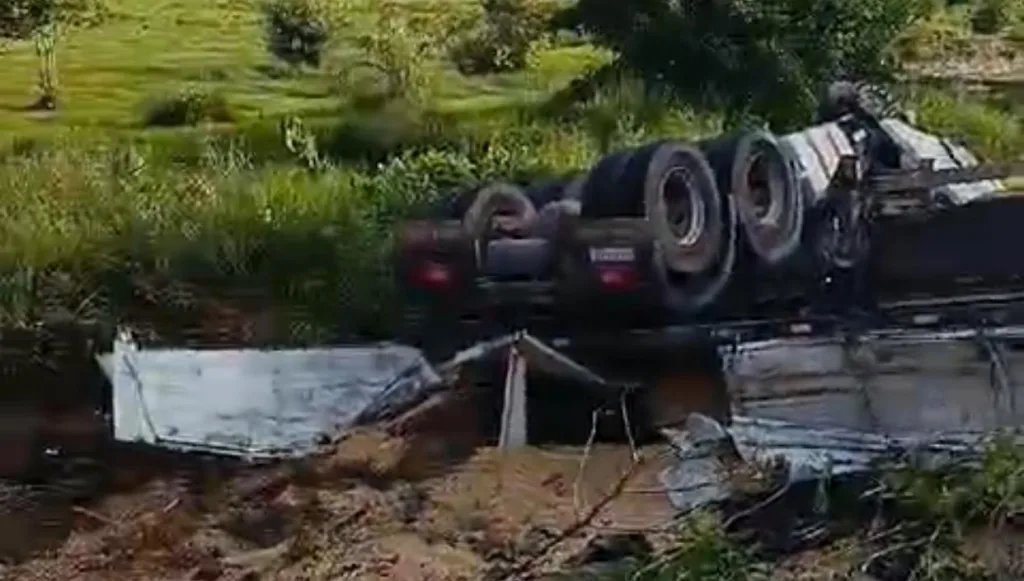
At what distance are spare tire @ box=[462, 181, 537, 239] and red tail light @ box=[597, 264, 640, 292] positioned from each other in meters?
0.47

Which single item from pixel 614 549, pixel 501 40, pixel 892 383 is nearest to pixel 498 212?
pixel 892 383

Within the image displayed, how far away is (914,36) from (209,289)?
7315 millimetres

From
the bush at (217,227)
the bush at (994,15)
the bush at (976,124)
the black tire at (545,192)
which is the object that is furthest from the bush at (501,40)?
the black tire at (545,192)

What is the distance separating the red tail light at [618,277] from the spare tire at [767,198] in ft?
2.06

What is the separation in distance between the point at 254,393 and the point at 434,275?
3.03 ft

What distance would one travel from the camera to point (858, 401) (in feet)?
21.4

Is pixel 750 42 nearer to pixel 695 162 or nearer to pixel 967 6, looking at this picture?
pixel 695 162

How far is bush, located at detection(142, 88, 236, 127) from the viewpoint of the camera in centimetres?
1141

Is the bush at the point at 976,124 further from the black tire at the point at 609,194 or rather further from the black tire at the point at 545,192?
the black tire at the point at 609,194

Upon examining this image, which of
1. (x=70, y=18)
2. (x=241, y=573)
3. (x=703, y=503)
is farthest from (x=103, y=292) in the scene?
(x=70, y=18)

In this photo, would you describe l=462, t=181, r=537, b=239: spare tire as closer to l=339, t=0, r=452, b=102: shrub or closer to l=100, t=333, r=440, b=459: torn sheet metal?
l=100, t=333, r=440, b=459: torn sheet metal

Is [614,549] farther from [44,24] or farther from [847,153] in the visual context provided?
[44,24]

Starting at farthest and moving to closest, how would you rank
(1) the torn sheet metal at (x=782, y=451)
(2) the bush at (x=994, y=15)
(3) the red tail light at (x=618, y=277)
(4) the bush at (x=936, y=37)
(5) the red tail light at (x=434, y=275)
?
(2) the bush at (x=994, y=15) < (4) the bush at (x=936, y=37) < (5) the red tail light at (x=434, y=275) < (3) the red tail light at (x=618, y=277) < (1) the torn sheet metal at (x=782, y=451)

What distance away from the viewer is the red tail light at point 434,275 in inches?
287
